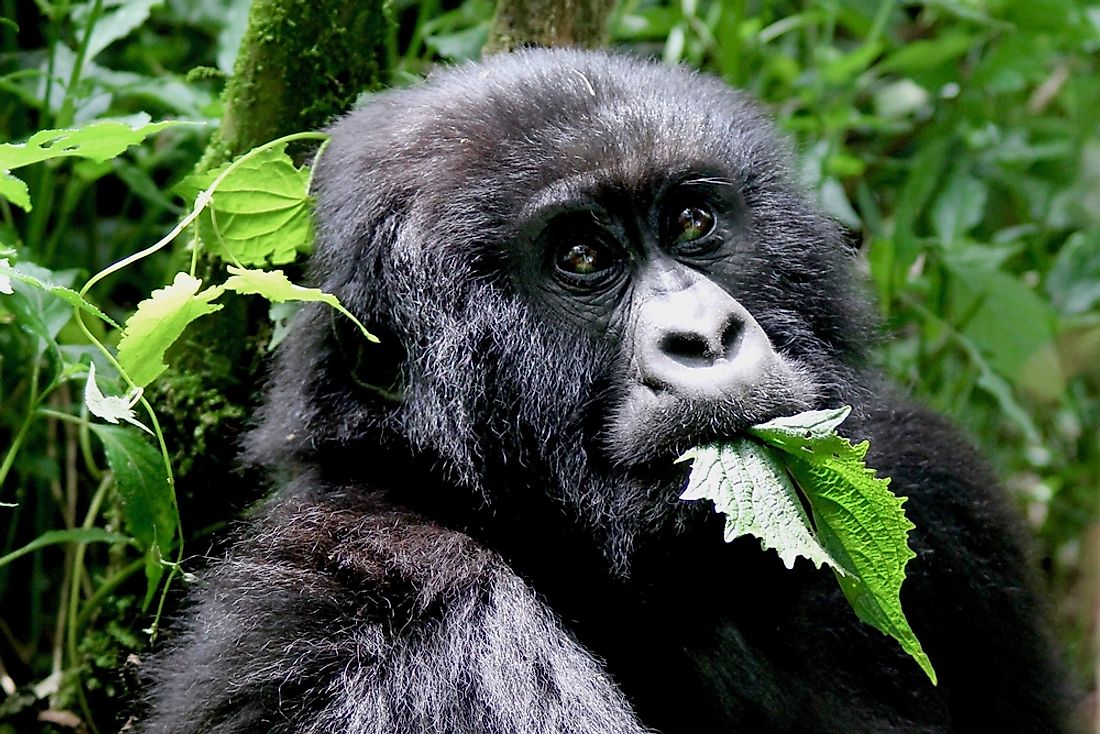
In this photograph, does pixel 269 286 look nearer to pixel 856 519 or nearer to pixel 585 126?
pixel 585 126

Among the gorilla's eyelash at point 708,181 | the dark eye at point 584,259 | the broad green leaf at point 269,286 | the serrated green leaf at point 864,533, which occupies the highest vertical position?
the broad green leaf at point 269,286

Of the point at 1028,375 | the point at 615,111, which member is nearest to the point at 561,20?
the point at 615,111

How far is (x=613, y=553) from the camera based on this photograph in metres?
2.65

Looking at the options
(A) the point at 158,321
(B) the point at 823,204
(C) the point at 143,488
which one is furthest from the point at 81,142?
(B) the point at 823,204

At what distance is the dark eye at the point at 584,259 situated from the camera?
274 centimetres

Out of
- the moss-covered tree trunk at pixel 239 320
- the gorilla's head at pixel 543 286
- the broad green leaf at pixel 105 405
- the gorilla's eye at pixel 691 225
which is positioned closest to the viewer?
the broad green leaf at pixel 105 405

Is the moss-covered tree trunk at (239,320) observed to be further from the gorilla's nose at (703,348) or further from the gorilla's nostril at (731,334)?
the gorilla's nostril at (731,334)

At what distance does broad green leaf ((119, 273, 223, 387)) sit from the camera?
7.34ft

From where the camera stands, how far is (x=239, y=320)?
10.9 feet

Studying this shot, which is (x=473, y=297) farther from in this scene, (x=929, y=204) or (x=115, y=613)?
(x=929, y=204)

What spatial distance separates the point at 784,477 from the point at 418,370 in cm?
87

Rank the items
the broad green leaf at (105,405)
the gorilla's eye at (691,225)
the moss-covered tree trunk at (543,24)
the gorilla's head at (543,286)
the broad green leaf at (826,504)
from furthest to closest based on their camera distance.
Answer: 1. the moss-covered tree trunk at (543,24)
2. the gorilla's eye at (691,225)
3. the gorilla's head at (543,286)
4. the broad green leaf at (826,504)
5. the broad green leaf at (105,405)

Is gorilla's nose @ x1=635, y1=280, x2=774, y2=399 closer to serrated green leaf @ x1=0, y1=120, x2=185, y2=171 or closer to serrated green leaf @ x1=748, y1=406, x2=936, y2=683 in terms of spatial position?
serrated green leaf @ x1=748, y1=406, x2=936, y2=683

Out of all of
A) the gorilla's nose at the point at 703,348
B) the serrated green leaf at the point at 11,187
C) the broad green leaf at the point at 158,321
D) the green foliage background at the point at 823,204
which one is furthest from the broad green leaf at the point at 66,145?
the gorilla's nose at the point at 703,348
